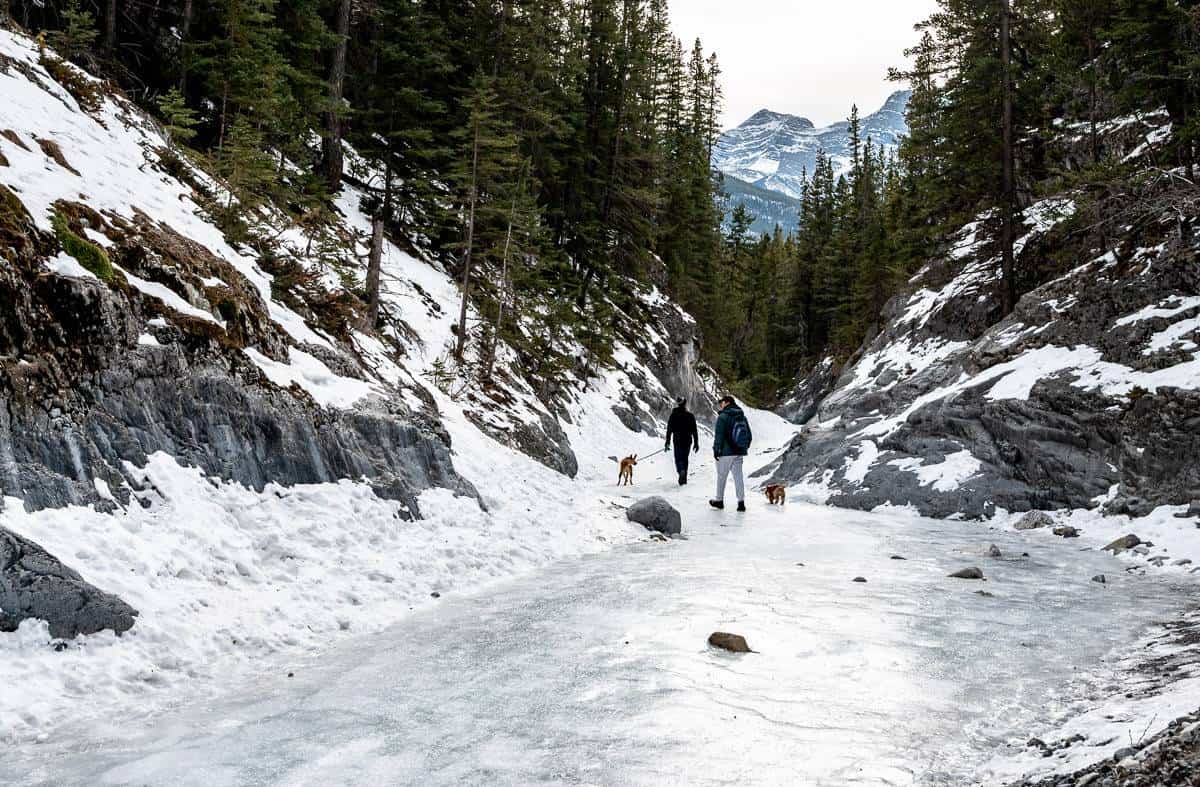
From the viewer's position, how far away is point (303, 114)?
23.7 meters

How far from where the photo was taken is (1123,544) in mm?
9875

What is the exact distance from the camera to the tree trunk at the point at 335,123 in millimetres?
25031

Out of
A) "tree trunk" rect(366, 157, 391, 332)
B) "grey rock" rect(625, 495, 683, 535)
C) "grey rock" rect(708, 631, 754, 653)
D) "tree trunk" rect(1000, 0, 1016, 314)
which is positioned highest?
"tree trunk" rect(1000, 0, 1016, 314)

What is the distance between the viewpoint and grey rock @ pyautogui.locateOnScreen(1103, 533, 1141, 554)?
9.80 meters

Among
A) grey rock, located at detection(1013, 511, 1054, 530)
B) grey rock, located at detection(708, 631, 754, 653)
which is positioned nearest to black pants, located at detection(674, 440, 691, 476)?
grey rock, located at detection(1013, 511, 1054, 530)

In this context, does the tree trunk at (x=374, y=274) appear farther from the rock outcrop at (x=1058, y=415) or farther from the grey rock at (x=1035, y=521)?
the grey rock at (x=1035, y=521)

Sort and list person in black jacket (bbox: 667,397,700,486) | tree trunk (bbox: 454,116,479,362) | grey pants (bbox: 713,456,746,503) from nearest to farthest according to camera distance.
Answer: grey pants (bbox: 713,456,746,503), person in black jacket (bbox: 667,397,700,486), tree trunk (bbox: 454,116,479,362)

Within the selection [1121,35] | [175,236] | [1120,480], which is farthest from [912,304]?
[175,236]

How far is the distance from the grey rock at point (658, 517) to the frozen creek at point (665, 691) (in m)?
3.54

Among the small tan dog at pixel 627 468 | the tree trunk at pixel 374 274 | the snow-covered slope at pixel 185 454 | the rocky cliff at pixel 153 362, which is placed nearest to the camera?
Result: the snow-covered slope at pixel 185 454

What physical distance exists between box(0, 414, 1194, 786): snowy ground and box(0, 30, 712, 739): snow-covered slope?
2.28ft

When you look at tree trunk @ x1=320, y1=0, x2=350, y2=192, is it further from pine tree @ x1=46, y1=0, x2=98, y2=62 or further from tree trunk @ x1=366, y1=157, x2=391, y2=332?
pine tree @ x1=46, y1=0, x2=98, y2=62

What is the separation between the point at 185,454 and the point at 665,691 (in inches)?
218

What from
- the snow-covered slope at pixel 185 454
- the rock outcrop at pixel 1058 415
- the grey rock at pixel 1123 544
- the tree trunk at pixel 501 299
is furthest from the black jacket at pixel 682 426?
the grey rock at pixel 1123 544
